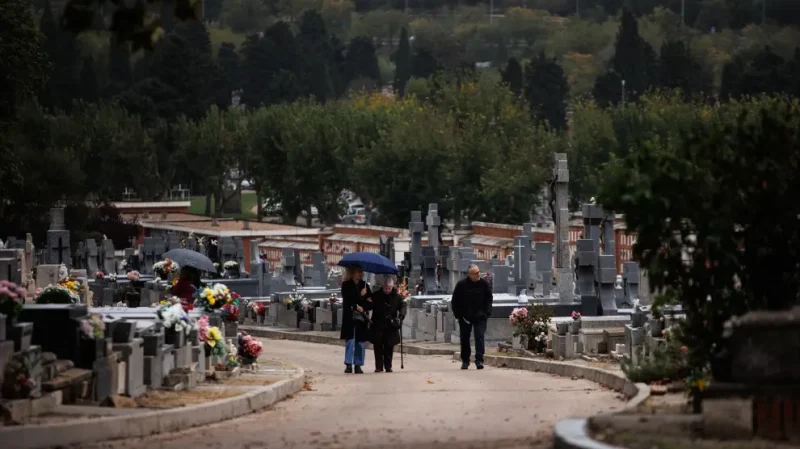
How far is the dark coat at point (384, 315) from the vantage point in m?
29.1

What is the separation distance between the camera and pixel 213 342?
24125mm

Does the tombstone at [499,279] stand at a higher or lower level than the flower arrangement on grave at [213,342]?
higher

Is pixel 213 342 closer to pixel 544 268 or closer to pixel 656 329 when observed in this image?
pixel 656 329

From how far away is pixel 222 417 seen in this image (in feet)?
65.8

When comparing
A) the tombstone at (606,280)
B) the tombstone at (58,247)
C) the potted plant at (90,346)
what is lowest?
the potted plant at (90,346)

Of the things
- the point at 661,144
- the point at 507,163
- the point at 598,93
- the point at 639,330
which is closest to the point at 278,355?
the point at 639,330

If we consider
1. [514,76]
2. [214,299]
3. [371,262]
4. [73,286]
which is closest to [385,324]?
[214,299]

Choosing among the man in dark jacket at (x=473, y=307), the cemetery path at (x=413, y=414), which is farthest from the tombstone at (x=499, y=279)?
the cemetery path at (x=413, y=414)

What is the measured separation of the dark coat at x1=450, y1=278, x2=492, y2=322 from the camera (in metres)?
29.0

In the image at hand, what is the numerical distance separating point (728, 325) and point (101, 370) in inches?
227

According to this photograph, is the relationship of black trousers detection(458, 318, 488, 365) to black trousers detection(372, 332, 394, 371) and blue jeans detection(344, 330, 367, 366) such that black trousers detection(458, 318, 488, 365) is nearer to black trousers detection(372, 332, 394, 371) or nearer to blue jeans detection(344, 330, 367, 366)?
black trousers detection(372, 332, 394, 371)

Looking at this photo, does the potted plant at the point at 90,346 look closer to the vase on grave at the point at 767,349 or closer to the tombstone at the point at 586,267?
the vase on grave at the point at 767,349

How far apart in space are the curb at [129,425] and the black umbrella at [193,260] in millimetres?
16339

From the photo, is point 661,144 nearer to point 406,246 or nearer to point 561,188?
point 561,188
